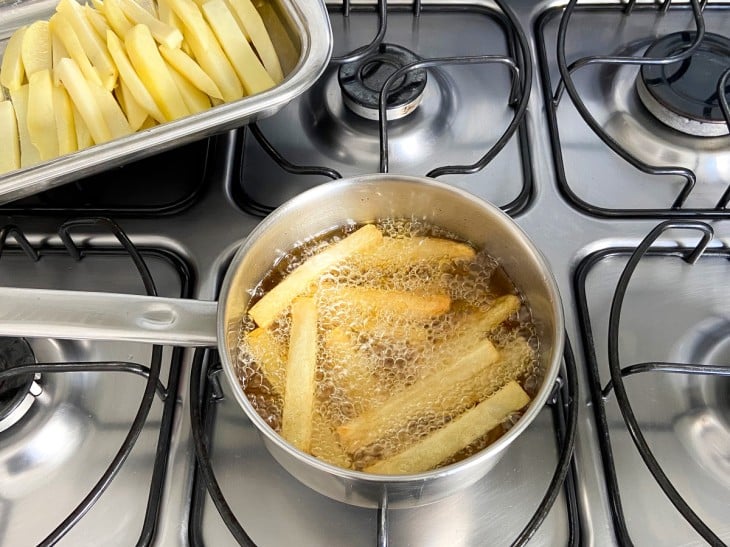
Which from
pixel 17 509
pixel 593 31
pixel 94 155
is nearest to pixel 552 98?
pixel 593 31

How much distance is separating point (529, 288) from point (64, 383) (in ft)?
1.39

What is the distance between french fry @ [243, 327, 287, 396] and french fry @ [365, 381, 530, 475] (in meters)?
0.11

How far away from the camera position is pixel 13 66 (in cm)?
75

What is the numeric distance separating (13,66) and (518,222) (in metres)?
0.59

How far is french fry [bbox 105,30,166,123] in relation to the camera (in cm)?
71

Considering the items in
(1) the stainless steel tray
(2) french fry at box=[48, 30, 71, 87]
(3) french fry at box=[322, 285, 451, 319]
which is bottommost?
(3) french fry at box=[322, 285, 451, 319]

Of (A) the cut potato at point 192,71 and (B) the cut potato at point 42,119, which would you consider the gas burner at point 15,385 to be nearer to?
(B) the cut potato at point 42,119

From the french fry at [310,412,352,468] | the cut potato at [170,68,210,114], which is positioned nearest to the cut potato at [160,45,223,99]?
the cut potato at [170,68,210,114]

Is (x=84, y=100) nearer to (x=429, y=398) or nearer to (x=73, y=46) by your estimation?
(x=73, y=46)

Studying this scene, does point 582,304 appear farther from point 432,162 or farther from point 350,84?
point 350,84

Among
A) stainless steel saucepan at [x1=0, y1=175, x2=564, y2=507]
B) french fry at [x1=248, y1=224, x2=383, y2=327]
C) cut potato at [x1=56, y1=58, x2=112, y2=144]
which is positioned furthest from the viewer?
cut potato at [x1=56, y1=58, x2=112, y2=144]

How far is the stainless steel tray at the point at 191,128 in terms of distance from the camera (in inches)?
24.9

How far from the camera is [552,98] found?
758 mm

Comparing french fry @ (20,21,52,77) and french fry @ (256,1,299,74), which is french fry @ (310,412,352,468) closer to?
french fry @ (256,1,299,74)
